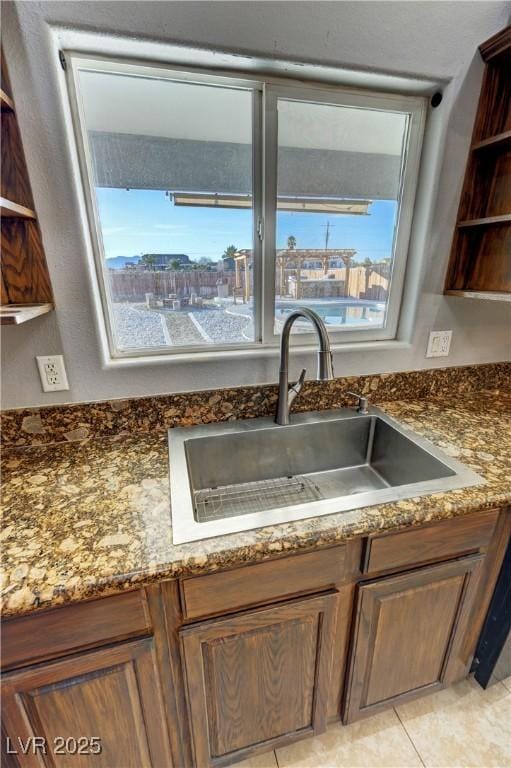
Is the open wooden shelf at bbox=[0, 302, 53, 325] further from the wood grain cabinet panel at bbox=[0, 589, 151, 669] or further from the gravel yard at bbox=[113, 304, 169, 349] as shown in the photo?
the wood grain cabinet panel at bbox=[0, 589, 151, 669]

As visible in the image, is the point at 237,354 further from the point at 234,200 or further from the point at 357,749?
the point at 357,749

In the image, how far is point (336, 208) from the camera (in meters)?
1.21

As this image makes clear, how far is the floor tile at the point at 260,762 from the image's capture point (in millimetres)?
1053

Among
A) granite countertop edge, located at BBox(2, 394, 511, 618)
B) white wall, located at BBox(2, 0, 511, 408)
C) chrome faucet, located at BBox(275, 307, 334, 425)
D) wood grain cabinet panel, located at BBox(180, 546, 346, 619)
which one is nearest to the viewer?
granite countertop edge, located at BBox(2, 394, 511, 618)

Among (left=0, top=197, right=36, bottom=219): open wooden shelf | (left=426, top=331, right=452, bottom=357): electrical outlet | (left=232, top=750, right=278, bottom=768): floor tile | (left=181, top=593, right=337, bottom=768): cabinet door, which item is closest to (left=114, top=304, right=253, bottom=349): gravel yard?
(left=0, top=197, right=36, bottom=219): open wooden shelf

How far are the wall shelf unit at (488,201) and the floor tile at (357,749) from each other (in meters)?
1.47

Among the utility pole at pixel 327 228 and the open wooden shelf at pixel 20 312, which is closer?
the open wooden shelf at pixel 20 312

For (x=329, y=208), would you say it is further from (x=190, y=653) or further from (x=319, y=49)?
(x=190, y=653)

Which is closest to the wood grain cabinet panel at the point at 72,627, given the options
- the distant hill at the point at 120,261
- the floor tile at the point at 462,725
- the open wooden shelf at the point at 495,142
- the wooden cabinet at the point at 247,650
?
the wooden cabinet at the point at 247,650

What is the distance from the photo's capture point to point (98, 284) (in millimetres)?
1072

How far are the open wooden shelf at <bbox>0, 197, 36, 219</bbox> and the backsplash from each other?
539 mm

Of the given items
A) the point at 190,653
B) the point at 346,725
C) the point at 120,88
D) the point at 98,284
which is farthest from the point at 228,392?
the point at 346,725

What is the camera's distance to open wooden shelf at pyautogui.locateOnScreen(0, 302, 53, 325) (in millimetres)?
759

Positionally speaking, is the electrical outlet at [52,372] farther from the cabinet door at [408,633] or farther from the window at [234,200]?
the cabinet door at [408,633]
